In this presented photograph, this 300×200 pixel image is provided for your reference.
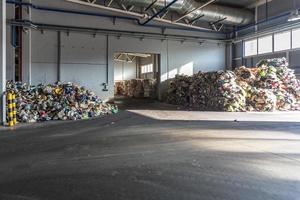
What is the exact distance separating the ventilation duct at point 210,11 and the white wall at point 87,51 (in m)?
2.10

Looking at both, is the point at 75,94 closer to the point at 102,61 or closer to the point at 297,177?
the point at 102,61

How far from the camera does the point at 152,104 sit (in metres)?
16.8

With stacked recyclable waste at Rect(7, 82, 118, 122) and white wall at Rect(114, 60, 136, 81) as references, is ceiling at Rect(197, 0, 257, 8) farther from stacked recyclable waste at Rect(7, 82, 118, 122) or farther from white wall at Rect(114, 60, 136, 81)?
white wall at Rect(114, 60, 136, 81)

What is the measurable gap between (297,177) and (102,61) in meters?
14.2

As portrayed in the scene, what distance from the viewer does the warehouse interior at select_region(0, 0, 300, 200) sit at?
12.8ft

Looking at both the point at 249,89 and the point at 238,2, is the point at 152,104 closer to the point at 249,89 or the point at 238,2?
the point at 249,89

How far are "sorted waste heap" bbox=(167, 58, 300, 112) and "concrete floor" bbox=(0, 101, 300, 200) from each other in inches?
216

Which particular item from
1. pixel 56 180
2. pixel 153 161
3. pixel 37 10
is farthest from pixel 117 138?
pixel 37 10

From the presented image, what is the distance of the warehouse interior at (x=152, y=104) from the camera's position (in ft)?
12.8

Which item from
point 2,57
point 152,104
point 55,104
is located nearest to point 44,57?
point 55,104

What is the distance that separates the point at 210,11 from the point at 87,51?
7.63 m

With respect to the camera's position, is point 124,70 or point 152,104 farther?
point 124,70

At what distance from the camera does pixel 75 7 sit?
1583cm

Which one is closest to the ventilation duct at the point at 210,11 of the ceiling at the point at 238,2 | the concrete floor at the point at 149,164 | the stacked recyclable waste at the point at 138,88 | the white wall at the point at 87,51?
the ceiling at the point at 238,2
